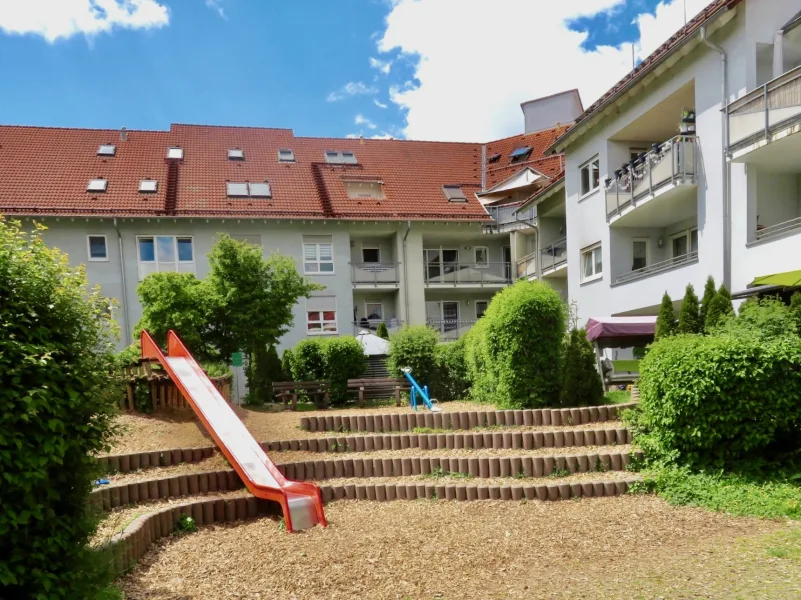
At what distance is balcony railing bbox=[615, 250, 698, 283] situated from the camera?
47.0ft

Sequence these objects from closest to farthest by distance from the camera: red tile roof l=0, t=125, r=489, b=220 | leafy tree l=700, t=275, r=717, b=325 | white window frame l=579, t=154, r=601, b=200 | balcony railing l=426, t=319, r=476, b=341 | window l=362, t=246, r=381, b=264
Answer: leafy tree l=700, t=275, r=717, b=325 < white window frame l=579, t=154, r=601, b=200 < red tile roof l=0, t=125, r=489, b=220 < balcony railing l=426, t=319, r=476, b=341 < window l=362, t=246, r=381, b=264

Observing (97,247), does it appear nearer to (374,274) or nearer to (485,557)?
(374,274)

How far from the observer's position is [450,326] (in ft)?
90.3

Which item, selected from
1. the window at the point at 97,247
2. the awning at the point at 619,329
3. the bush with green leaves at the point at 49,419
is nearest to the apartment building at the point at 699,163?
the awning at the point at 619,329

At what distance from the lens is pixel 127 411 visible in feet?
34.9

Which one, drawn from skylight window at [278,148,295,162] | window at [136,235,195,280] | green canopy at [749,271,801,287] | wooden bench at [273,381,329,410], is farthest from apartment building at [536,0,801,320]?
window at [136,235,195,280]

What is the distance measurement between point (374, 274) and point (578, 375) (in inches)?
651

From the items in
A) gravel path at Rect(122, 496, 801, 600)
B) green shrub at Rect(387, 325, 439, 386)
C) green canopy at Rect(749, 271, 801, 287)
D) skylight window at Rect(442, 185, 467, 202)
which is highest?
skylight window at Rect(442, 185, 467, 202)

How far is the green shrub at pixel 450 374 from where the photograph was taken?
14.7 meters

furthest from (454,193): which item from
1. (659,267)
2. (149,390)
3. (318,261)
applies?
(149,390)

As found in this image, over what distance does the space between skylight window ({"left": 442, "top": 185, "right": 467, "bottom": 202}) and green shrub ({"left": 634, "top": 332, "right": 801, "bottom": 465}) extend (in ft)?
69.6

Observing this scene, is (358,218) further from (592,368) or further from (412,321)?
(592,368)

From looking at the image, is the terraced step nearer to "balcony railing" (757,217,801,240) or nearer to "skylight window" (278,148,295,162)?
"balcony railing" (757,217,801,240)

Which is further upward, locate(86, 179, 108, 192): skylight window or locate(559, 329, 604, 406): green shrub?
locate(86, 179, 108, 192): skylight window
